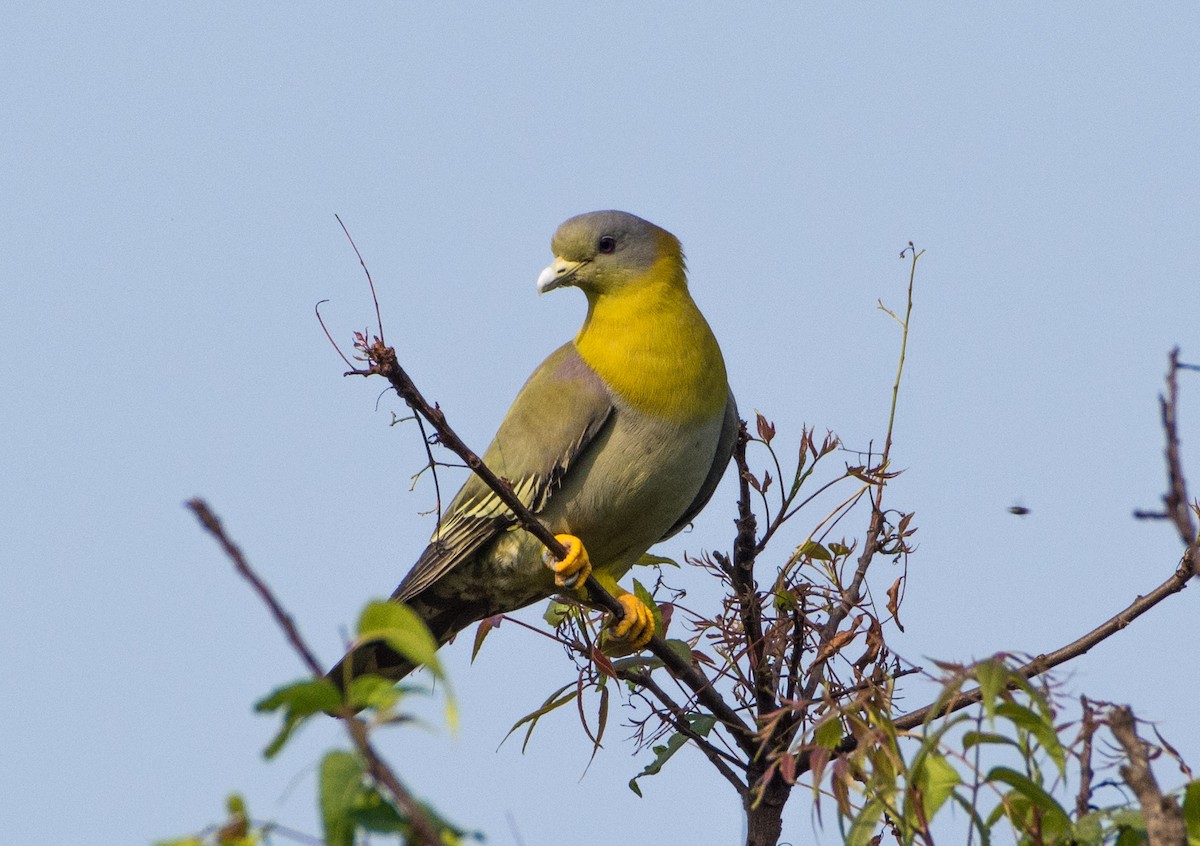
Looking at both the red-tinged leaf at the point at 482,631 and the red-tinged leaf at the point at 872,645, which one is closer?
the red-tinged leaf at the point at 872,645

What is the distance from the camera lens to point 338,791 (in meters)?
1.35

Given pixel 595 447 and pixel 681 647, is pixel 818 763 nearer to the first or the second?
pixel 681 647

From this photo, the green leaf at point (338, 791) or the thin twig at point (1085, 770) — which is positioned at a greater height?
the thin twig at point (1085, 770)

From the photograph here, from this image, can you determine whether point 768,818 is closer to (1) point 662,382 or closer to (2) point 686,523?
(1) point 662,382

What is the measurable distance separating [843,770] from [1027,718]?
18.7 inches

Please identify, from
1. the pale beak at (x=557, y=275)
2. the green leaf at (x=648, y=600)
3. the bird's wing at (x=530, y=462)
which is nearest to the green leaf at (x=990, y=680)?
the green leaf at (x=648, y=600)

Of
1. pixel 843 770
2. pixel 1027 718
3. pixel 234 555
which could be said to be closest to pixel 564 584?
pixel 843 770

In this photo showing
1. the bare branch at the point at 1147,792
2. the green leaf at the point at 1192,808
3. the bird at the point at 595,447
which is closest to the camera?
the bare branch at the point at 1147,792

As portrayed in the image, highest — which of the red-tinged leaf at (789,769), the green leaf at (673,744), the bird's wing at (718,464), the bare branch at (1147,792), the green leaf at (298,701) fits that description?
the bird's wing at (718,464)

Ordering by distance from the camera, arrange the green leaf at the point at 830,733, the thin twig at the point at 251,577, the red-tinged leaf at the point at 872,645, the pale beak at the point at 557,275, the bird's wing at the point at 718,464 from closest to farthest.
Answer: the thin twig at the point at 251,577, the green leaf at the point at 830,733, the red-tinged leaf at the point at 872,645, the pale beak at the point at 557,275, the bird's wing at the point at 718,464

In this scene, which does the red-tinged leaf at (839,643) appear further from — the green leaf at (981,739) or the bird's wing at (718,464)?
the bird's wing at (718,464)

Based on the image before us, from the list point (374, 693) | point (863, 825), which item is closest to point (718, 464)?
point (863, 825)

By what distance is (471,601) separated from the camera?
5.13 meters

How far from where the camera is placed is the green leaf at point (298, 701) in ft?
4.36
